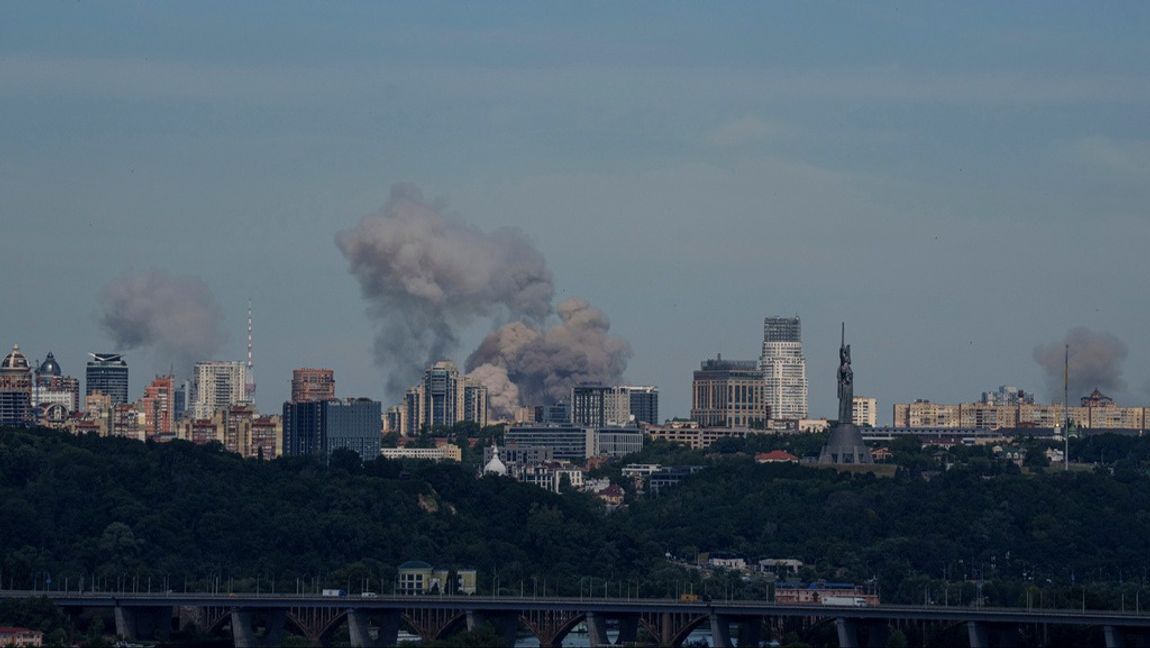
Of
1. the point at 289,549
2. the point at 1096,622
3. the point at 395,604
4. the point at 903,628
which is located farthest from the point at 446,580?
the point at 1096,622

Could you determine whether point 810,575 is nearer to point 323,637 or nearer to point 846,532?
point 846,532

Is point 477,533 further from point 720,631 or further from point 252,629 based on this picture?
point 720,631

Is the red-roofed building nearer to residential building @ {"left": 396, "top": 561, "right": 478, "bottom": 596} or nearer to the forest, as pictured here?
the forest

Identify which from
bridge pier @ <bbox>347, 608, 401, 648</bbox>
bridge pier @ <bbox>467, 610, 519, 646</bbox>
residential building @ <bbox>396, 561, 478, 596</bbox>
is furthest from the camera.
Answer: residential building @ <bbox>396, 561, 478, 596</bbox>

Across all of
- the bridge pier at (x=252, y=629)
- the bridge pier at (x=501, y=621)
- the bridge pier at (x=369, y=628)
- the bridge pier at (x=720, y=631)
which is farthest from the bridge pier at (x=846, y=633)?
the bridge pier at (x=252, y=629)

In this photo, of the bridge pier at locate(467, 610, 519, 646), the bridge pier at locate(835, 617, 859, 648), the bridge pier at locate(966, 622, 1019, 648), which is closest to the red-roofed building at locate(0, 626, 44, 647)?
the bridge pier at locate(467, 610, 519, 646)

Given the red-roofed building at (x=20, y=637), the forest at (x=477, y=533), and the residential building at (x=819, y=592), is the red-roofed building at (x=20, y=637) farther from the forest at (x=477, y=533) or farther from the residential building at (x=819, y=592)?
the residential building at (x=819, y=592)
